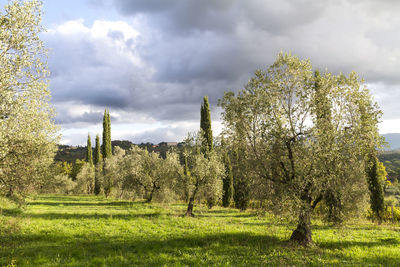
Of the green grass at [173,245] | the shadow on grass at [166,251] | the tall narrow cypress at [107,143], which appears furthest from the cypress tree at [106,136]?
the shadow on grass at [166,251]

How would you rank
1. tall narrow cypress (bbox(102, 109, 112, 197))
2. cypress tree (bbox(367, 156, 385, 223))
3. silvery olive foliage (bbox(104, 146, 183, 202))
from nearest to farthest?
1. cypress tree (bbox(367, 156, 385, 223))
2. silvery olive foliage (bbox(104, 146, 183, 202))
3. tall narrow cypress (bbox(102, 109, 112, 197))

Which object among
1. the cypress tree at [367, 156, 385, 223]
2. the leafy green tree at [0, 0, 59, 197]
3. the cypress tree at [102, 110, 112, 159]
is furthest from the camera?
the cypress tree at [102, 110, 112, 159]

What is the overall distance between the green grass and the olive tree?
249 cm

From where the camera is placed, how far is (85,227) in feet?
70.5

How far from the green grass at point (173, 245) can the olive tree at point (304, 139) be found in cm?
249

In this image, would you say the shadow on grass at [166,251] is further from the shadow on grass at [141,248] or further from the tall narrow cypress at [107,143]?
the tall narrow cypress at [107,143]

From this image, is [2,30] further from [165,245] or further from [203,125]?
[203,125]

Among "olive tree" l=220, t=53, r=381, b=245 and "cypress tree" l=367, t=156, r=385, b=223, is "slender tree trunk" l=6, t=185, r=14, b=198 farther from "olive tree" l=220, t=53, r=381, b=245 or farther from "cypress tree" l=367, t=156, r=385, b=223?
"cypress tree" l=367, t=156, r=385, b=223

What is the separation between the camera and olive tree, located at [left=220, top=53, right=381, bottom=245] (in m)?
15.7

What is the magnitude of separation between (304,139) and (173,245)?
466 inches

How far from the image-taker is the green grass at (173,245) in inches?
548

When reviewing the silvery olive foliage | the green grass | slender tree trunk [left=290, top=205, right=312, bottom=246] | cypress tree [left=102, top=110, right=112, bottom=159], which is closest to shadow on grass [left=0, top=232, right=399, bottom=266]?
the green grass

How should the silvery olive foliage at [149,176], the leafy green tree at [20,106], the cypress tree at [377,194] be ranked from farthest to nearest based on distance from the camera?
1. the silvery olive foliage at [149,176]
2. the cypress tree at [377,194]
3. the leafy green tree at [20,106]

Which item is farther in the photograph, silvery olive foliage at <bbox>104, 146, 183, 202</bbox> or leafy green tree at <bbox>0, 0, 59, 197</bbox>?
silvery olive foliage at <bbox>104, 146, 183, 202</bbox>
